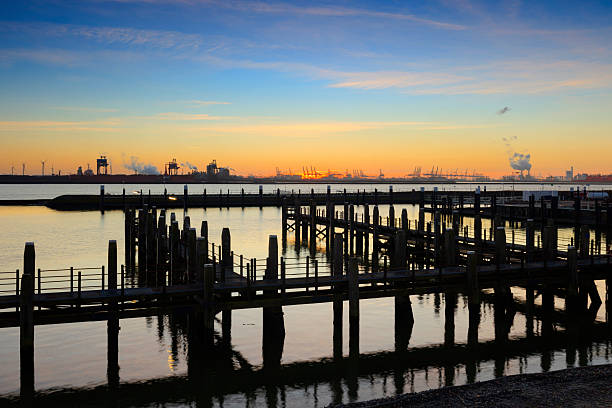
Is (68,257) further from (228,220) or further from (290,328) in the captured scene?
(228,220)

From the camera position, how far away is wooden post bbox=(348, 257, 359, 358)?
18672mm

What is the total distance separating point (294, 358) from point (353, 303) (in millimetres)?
2504

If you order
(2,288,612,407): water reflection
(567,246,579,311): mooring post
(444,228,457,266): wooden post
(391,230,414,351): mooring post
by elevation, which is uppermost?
(444,228,457,266): wooden post

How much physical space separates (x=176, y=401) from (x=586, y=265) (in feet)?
52.7

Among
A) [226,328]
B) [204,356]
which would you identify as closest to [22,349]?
[204,356]

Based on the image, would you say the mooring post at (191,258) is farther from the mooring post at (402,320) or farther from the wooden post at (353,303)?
the mooring post at (402,320)

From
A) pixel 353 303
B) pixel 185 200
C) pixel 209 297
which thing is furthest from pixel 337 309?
pixel 185 200

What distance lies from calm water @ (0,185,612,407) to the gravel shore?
2.32 meters

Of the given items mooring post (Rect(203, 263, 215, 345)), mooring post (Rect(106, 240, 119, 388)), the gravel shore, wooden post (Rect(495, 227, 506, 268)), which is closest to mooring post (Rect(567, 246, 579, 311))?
wooden post (Rect(495, 227, 506, 268))

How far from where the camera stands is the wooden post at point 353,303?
18672 mm

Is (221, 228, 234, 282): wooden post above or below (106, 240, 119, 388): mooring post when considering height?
above

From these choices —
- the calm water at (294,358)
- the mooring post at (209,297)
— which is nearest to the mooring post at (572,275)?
Result: the calm water at (294,358)

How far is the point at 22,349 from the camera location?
16.2m

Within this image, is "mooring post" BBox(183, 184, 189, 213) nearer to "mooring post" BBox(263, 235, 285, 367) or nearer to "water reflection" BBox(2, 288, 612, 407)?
"water reflection" BBox(2, 288, 612, 407)
